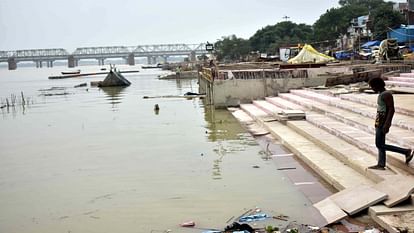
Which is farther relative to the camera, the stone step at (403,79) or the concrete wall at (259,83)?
the concrete wall at (259,83)

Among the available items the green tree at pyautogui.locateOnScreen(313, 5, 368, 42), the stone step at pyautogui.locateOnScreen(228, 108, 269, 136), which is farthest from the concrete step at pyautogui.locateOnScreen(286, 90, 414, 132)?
the green tree at pyautogui.locateOnScreen(313, 5, 368, 42)

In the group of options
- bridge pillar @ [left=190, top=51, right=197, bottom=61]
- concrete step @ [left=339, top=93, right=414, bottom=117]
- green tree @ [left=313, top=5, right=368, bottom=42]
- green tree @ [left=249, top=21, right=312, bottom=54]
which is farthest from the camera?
bridge pillar @ [left=190, top=51, right=197, bottom=61]

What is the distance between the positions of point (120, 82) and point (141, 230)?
160 ft

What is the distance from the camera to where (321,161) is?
9.25 metres

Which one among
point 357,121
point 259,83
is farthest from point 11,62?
point 357,121

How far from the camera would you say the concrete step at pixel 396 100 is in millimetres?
10449

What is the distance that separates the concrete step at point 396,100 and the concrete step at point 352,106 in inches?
4.2

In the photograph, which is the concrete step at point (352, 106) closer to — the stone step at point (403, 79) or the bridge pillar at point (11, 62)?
the stone step at point (403, 79)

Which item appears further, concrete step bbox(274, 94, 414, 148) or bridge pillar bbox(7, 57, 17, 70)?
bridge pillar bbox(7, 57, 17, 70)

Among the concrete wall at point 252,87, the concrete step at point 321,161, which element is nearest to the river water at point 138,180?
the concrete step at point 321,161

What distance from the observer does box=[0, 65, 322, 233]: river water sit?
7195 millimetres

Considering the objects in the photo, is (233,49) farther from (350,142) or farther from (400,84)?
(350,142)

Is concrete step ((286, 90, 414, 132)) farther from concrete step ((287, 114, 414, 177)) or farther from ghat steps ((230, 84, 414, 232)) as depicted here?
concrete step ((287, 114, 414, 177))

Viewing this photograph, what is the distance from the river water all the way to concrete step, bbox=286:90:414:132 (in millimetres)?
2565
